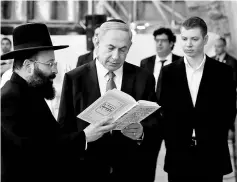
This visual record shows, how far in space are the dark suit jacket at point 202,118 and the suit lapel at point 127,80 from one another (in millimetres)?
535

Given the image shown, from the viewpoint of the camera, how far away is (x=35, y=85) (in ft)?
8.16

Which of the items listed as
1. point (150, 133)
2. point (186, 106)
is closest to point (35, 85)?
point (150, 133)

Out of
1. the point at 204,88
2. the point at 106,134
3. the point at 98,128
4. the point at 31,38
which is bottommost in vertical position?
the point at 106,134

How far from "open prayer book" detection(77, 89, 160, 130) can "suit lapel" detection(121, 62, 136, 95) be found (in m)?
0.43

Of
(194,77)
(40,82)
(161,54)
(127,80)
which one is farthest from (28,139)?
(161,54)

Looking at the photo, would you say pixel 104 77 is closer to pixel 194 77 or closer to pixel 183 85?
pixel 183 85

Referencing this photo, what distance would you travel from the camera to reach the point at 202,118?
3443mm

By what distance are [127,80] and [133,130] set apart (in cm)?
39

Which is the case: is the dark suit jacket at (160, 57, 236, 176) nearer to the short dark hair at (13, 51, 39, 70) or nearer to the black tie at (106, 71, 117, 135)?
the black tie at (106, 71, 117, 135)

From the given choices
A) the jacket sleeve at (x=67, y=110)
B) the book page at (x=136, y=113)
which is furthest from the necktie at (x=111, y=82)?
the book page at (x=136, y=113)

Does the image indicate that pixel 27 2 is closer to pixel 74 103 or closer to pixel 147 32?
pixel 147 32

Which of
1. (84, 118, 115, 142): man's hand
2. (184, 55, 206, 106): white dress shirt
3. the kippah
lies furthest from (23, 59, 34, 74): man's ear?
(184, 55, 206, 106): white dress shirt

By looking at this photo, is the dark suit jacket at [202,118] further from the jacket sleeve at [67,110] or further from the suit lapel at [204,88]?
the jacket sleeve at [67,110]

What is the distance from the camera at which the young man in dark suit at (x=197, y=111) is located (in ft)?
11.3
